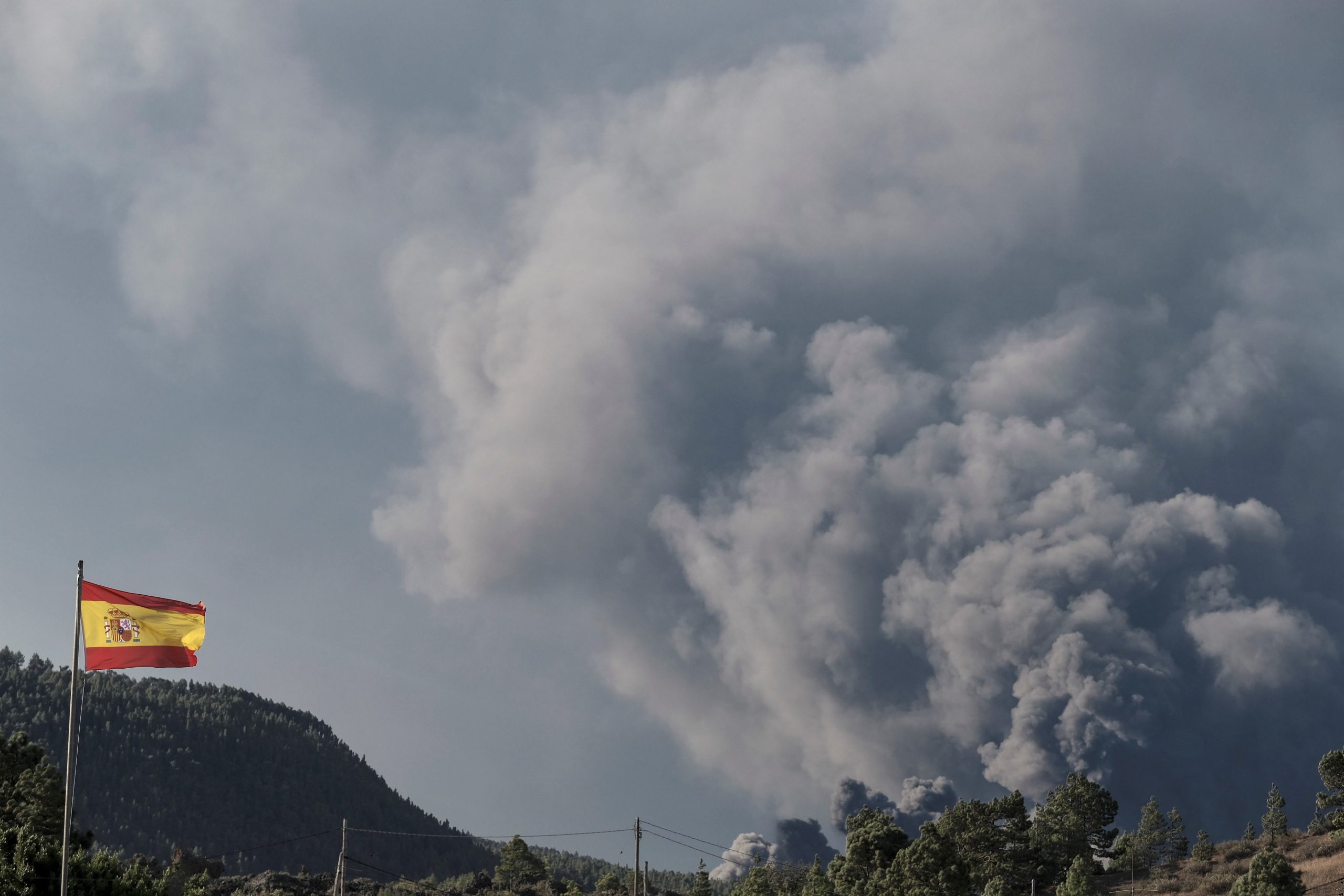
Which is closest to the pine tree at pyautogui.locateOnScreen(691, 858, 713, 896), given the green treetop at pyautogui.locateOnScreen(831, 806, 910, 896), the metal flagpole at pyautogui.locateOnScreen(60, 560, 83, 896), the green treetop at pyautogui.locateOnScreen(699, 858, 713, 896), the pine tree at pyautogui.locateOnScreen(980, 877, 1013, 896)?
the green treetop at pyautogui.locateOnScreen(699, 858, 713, 896)

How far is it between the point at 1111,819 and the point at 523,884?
280 feet

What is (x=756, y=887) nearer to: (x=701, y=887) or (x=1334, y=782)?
(x=701, y=887)

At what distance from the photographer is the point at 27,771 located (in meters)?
77.8

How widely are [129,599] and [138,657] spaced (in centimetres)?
216

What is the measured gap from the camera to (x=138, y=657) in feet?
137

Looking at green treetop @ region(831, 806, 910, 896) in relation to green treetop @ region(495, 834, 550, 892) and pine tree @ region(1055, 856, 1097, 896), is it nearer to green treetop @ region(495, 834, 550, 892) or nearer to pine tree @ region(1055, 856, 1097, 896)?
pine tree @ region(1055, 856, 1097, 896)

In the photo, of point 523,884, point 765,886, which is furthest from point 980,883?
point 523,884

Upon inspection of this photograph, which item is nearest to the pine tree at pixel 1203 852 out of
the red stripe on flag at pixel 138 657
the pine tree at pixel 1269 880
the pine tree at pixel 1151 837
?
the pine tree at pixel 1151 837

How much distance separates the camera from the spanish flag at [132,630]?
41312mm

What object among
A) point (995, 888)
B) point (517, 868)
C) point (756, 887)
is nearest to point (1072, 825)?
point (995, 888)

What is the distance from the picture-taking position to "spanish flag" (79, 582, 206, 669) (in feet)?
136

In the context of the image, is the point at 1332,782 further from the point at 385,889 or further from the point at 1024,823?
the point at 385,889

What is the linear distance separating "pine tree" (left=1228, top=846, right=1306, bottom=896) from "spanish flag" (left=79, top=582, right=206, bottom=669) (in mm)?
64488

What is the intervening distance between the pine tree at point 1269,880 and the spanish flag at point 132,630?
212 feet
